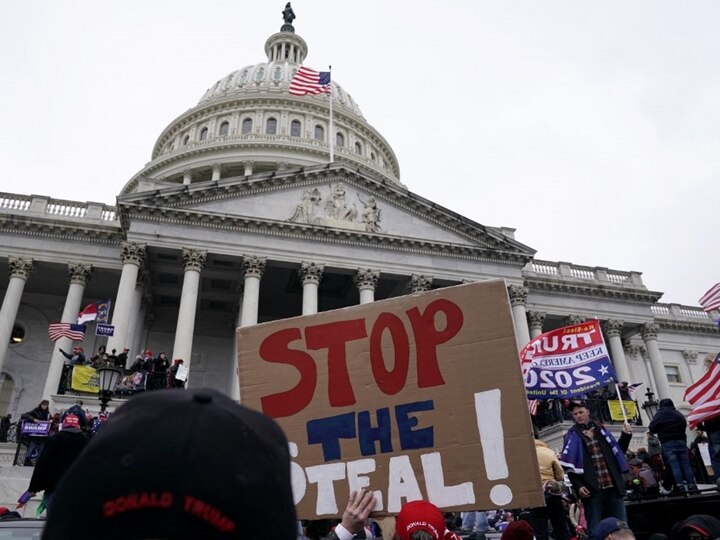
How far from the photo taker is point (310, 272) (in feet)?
101

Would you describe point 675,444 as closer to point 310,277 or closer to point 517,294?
point 310,277

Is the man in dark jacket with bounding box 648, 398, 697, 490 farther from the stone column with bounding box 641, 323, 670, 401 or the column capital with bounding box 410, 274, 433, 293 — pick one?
the stone column with bounding box 641, 323, 670, 401

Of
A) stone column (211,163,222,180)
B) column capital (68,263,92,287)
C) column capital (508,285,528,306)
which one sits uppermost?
stone column (211,163,222,180)

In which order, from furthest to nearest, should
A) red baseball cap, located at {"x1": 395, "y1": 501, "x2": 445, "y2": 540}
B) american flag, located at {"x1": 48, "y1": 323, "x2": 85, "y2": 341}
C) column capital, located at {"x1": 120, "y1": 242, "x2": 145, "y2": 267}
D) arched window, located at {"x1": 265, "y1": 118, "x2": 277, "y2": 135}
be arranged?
1. arched window, located at {"x1": 265, "y1": 118, "x2": 277, "y2": 135}
2. column capital, located at {"x1": 120, "y1": 242, "x2": 145, "y2": 267}
3. american flag, located at {"x1": 48, "y1": 323, "x2": 85, "y2": 341}
4. red baseball cap, located at {"x1": 395, "y1": 501, "x2": 445, "y2": 540}

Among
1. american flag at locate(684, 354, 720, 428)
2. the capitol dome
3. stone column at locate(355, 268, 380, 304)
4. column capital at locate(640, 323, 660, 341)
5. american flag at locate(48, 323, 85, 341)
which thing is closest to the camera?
american flag at locate(684, 354, 720, 428)

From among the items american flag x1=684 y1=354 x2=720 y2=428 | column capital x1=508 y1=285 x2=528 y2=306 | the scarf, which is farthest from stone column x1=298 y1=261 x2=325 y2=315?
the scarf

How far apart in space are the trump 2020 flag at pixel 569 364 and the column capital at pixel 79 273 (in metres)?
26.1

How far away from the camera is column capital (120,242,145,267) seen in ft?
94.3

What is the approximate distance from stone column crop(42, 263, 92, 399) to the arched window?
96.8 feet

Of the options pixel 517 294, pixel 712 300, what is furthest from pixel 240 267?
pixel 712 300

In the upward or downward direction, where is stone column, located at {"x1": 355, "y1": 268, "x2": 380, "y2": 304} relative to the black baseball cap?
upward

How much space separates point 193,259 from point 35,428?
13.3 m

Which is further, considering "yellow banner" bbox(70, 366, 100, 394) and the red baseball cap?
"yellow banner" bbox(70, 366, 100, 394)

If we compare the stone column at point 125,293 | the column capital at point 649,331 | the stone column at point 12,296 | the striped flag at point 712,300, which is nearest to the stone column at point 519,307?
the column capital at point 649,331
